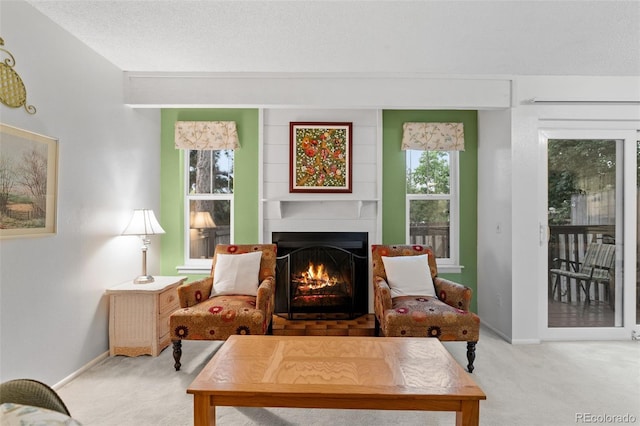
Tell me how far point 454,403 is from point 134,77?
3.61 m

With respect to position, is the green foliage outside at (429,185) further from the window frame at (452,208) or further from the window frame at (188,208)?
the window frame at (188,208)

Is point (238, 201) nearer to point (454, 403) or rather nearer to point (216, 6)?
point (216, 6)

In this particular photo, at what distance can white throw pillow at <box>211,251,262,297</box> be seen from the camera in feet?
10.7

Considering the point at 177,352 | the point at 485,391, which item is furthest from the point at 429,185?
the point at 177,352

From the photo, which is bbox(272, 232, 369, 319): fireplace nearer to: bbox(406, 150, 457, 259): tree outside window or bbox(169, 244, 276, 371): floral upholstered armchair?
bbox(169, 244, 276, 371): floral upholstered armchair

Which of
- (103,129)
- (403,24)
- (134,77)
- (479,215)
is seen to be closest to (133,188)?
(103,129)

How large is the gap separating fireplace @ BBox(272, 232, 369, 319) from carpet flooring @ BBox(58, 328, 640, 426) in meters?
0.96

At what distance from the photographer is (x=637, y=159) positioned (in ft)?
11.5

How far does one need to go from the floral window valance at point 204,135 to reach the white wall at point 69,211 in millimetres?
509

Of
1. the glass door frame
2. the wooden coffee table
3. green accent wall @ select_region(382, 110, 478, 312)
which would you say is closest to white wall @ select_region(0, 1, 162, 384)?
the wooden coffee table

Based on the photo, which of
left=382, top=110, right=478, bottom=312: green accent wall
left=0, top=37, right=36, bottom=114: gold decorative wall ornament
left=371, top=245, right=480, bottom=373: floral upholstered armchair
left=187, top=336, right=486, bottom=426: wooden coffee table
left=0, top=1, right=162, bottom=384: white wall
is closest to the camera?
left=187, top=336, right=486, bottom=426: wooden coffee table

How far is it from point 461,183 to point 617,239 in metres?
1.52

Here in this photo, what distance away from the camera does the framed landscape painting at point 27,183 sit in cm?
210

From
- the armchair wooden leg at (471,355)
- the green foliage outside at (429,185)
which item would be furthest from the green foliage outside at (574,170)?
the armchair wooden leg at (471,355)
